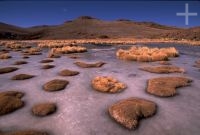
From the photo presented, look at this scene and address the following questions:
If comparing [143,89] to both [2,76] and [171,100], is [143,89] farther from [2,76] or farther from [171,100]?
[2,76]

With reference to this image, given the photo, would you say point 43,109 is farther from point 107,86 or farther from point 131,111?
point 107,86

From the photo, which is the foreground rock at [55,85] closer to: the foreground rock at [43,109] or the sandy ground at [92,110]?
the sandy ground at [92,110]

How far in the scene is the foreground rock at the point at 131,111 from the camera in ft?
37.3

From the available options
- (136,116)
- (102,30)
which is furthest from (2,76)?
(102,30)

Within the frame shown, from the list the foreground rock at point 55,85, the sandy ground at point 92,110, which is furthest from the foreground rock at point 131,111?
the foreground rock at point 55,85

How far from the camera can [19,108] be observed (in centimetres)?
1342

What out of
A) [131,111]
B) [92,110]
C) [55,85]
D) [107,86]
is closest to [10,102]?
[55,85]

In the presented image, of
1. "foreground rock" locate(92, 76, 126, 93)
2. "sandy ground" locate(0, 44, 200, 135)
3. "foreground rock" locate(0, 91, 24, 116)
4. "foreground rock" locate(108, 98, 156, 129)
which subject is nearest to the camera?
"sandy ground" locate(0, 44, 200, 135)

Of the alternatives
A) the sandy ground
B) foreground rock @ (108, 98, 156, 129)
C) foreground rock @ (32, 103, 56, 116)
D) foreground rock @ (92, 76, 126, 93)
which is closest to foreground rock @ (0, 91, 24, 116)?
the sandy ground

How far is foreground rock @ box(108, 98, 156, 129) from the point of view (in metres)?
11.4

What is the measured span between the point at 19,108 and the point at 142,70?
12477mm

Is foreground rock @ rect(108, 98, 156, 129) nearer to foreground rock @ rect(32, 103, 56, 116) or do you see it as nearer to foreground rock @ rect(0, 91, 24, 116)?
foreground rock @ rect(32, 103, 56, 116)

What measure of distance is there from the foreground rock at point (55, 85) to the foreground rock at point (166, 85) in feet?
19.4

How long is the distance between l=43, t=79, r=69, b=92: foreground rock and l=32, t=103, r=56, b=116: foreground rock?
2.99m
